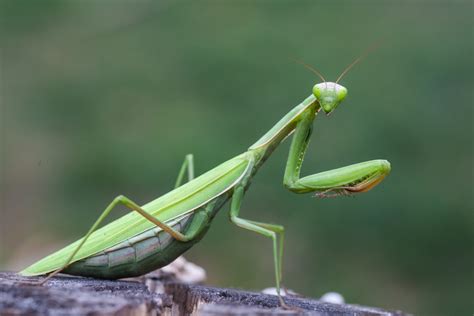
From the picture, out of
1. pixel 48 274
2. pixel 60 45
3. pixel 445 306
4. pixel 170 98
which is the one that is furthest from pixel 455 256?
pixel 60 45

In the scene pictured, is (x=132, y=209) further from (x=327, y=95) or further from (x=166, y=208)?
(x=327, y=95)

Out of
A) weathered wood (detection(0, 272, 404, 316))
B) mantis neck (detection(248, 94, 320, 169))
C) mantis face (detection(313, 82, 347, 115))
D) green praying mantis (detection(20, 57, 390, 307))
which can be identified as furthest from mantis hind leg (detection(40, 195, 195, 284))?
mantis face (detection(313, 82, 347, 115))

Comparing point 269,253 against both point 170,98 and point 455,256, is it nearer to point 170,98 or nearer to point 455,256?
point 455,256

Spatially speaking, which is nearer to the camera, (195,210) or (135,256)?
(135,256)

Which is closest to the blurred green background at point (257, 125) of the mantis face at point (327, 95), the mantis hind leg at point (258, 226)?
the mantis hind leg at point (258, 226)

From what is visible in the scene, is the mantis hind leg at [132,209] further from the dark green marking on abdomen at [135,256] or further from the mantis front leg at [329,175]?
the mantis front leg at [329,175]

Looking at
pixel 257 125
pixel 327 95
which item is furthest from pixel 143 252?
pixel 257 125
